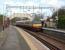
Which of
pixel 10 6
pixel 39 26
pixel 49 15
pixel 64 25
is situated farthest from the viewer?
pixel 49 15

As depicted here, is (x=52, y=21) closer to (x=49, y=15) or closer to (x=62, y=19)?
(x=62, y=19)

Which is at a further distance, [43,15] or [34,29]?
[43,15]

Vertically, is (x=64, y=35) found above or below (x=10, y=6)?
below

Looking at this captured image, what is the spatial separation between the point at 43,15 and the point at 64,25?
2458 inches

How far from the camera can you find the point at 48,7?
3415 inches

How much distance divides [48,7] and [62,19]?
A: 15.7 m

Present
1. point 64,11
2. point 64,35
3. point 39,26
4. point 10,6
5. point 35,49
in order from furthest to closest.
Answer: point 64,11
point 10,6
point 39,26
point 64,35
point 35,49

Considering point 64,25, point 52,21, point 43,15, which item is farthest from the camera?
point 43,15

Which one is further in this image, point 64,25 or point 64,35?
point 64,25

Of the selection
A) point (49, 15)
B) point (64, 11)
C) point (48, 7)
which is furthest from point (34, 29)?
point (49, 15)

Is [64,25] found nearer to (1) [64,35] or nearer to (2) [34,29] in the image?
(2) [34,29]

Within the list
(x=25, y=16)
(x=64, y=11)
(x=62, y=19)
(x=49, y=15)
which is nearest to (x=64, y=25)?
(x=62, y=19)

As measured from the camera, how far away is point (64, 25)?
236 feet

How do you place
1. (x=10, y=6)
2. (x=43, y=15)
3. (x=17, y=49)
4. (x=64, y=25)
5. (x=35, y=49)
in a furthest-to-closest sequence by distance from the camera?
(x=43, y=15) → (x=10, y=6) → (x=64, y=25) → (x=17, y=49) → (x=35, y=49)
